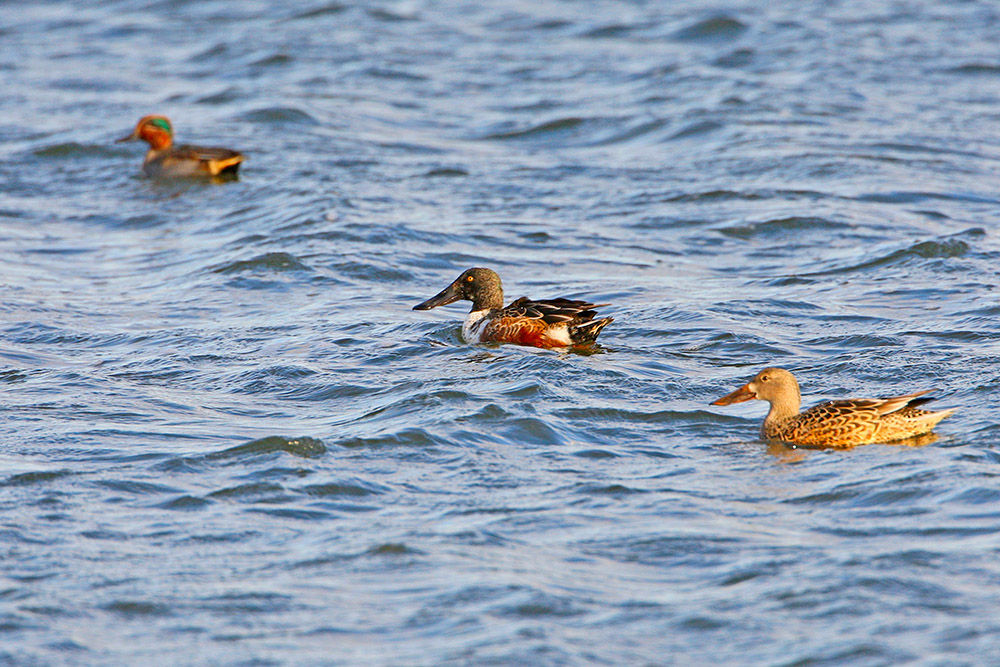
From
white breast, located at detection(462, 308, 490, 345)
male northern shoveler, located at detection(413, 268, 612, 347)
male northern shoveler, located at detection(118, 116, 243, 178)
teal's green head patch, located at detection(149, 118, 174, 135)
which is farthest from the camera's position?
teal's green head patch, located at detection(149, 118, 174, 135)

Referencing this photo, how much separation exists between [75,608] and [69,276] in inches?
275

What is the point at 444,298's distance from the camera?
34.6 ft

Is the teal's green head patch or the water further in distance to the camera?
the teal's green head patch

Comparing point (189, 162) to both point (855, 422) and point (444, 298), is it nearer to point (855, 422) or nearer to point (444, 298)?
→ point (444, 298)

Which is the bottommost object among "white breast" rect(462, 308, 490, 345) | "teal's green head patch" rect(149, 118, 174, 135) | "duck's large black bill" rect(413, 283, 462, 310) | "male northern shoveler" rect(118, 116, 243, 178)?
"white breast" rect(462, 308, 490, 345)

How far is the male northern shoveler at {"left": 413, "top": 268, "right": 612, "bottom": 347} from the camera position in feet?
31.2

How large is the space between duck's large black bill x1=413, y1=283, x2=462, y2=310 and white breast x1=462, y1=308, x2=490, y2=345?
0.22 metres

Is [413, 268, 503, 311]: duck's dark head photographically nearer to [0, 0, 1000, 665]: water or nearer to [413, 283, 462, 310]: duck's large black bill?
[413, 283, 462, 310]: duck's large black bill

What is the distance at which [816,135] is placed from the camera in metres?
16.3

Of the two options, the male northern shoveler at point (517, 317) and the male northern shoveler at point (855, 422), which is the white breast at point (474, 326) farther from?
the male northern shoveler at point (855, 422)

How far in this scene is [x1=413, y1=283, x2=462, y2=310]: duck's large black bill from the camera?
10508mm

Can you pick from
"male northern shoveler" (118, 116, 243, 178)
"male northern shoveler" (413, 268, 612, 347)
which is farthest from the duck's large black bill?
"male northern shoveler" (118, 116, 243, 178)

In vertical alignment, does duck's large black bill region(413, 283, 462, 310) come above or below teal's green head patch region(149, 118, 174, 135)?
below

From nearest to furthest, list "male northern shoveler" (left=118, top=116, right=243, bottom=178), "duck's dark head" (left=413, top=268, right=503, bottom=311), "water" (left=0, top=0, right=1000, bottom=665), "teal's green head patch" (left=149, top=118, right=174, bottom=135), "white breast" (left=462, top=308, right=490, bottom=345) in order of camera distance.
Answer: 1. "water" (left=0, top=0, right=1000, bottom=665)
2. "white breast" (left=462, top=308, right=490, bottom=345)
3. "duck's dark head" (left=413, top=268, right=503, bottom=311)
4. "male northern shoveler" (left=118, top=116, right=243, bottom=178)
5. "teal's green head patch" (left=149, top=118, right=174, bottom=135)
